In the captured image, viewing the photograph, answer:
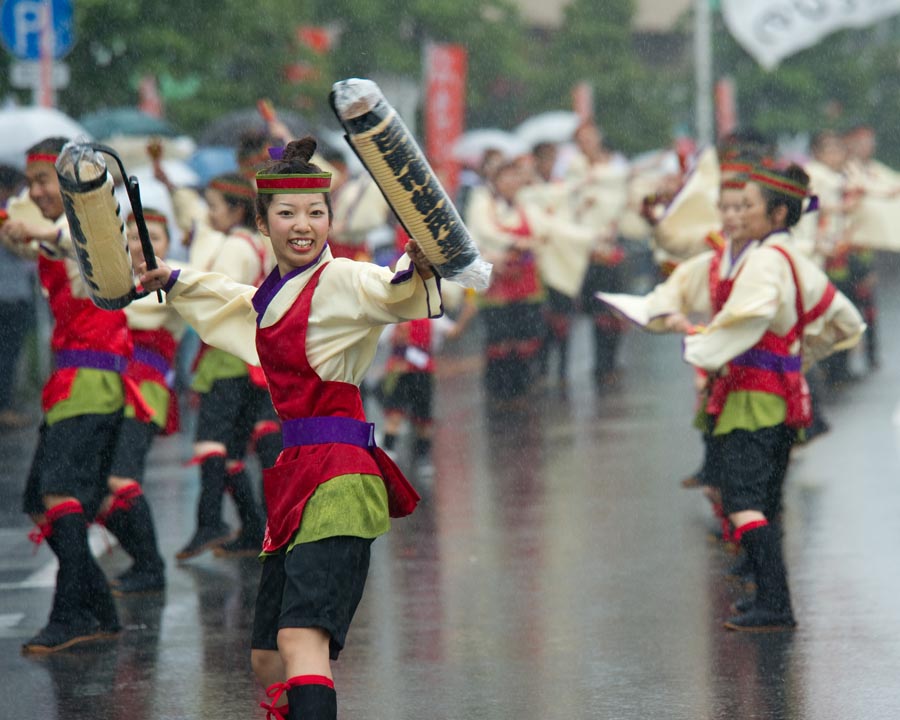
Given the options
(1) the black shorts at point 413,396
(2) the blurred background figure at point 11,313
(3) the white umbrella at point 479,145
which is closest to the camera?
(1) the black shorts at point 413,396

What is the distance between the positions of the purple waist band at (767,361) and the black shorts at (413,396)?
14.5ft

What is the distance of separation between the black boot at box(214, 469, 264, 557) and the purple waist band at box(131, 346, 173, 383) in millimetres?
692

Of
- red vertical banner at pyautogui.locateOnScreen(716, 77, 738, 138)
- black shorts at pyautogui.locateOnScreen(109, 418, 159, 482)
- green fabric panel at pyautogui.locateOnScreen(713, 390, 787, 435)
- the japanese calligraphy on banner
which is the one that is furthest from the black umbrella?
red vertical banner at pyautogui.locateOnScreen(716, 77, 738, 138)

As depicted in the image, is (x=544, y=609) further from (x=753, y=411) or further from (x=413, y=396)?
(x=413, y=396)

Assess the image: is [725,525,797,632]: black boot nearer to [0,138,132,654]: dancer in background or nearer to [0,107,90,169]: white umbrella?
[0,138,132,654]: dancer in background

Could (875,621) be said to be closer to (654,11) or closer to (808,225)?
(808,225)

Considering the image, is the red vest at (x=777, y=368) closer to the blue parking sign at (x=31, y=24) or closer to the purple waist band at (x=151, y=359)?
the purple waist band at (x=151, y=359)

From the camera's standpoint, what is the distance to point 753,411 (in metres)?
6.93

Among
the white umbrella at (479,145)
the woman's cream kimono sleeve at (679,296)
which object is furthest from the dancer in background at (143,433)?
the white umbrella at (479,145)

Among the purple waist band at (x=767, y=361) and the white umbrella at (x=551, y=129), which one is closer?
the purple waist band at (x=767, y=361)

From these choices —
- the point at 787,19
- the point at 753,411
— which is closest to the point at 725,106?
the point at 787,19

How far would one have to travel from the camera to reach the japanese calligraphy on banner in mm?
15930

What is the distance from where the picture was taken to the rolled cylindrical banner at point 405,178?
4230 mm

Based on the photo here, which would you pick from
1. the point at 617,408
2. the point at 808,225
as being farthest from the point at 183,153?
→ the point at 808,225
